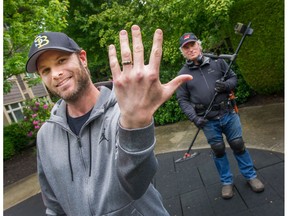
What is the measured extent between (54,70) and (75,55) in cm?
16

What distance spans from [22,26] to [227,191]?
19.2 ft

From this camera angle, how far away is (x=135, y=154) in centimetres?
101

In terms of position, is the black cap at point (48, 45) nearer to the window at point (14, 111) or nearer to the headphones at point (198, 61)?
the headphones at point (198, 61)

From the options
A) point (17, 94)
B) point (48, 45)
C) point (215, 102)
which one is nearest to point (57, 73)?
point (48, 45)

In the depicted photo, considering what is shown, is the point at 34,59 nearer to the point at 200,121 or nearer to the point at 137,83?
the point at 137,83

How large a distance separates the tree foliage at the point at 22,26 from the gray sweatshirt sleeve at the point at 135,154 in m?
5.51

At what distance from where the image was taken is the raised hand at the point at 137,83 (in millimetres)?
952

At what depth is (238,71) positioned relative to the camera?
757 cm

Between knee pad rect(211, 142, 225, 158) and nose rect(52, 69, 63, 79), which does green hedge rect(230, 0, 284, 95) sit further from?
nose rect(52, 69, 63, 79)

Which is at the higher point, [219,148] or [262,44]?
[262,44]

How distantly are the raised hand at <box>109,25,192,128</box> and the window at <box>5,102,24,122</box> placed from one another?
17.0 meters

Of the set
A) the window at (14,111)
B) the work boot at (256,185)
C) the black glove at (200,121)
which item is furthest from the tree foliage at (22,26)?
the window at (14,111)

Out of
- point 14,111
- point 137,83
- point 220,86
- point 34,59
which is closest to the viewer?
point 137,83

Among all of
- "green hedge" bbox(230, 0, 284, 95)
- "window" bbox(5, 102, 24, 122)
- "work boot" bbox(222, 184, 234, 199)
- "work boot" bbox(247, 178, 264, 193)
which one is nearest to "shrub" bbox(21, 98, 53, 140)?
"green hedge" bbox(230, 0, 284, 95)
